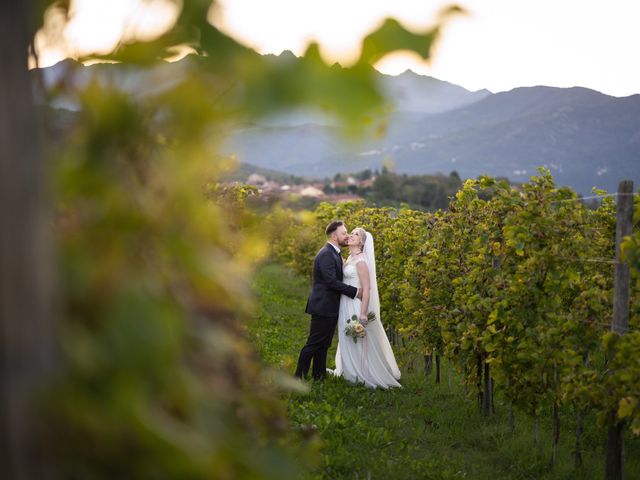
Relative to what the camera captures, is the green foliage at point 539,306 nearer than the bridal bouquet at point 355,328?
Yes

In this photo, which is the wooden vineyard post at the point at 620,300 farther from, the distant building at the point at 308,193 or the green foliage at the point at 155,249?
the green foliage at the point at 155,249

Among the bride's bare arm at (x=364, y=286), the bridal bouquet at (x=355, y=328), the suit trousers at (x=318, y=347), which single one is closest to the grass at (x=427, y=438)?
the suit trousers at (x=318, y=347)

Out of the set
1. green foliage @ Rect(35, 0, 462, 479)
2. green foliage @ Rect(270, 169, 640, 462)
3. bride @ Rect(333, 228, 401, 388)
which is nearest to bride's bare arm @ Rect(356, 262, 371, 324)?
bride @ Rect(333, 228, 401, 388)

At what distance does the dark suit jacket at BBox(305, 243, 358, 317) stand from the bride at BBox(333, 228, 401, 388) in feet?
0.70

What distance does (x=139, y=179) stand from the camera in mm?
965

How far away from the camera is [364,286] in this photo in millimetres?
9367

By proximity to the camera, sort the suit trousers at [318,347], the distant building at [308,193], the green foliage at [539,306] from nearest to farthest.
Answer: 1. the distant building at [308,193]
2. the green foliage at [539,306]
3. the suit trousers at [318,347]

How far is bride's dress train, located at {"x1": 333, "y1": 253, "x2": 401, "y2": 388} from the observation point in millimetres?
9352

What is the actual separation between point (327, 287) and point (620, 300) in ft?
15.1

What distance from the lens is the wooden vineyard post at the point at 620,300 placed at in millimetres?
5262

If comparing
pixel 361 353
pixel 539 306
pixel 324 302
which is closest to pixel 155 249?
pixel 539 306

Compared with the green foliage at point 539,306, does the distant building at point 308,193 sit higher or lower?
higher

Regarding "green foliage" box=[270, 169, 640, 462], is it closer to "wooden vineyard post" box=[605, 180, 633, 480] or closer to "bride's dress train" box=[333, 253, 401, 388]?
"wooden vineyard post" box=[605, 180, 633, 480]

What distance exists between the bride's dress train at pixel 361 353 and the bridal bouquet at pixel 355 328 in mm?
83
